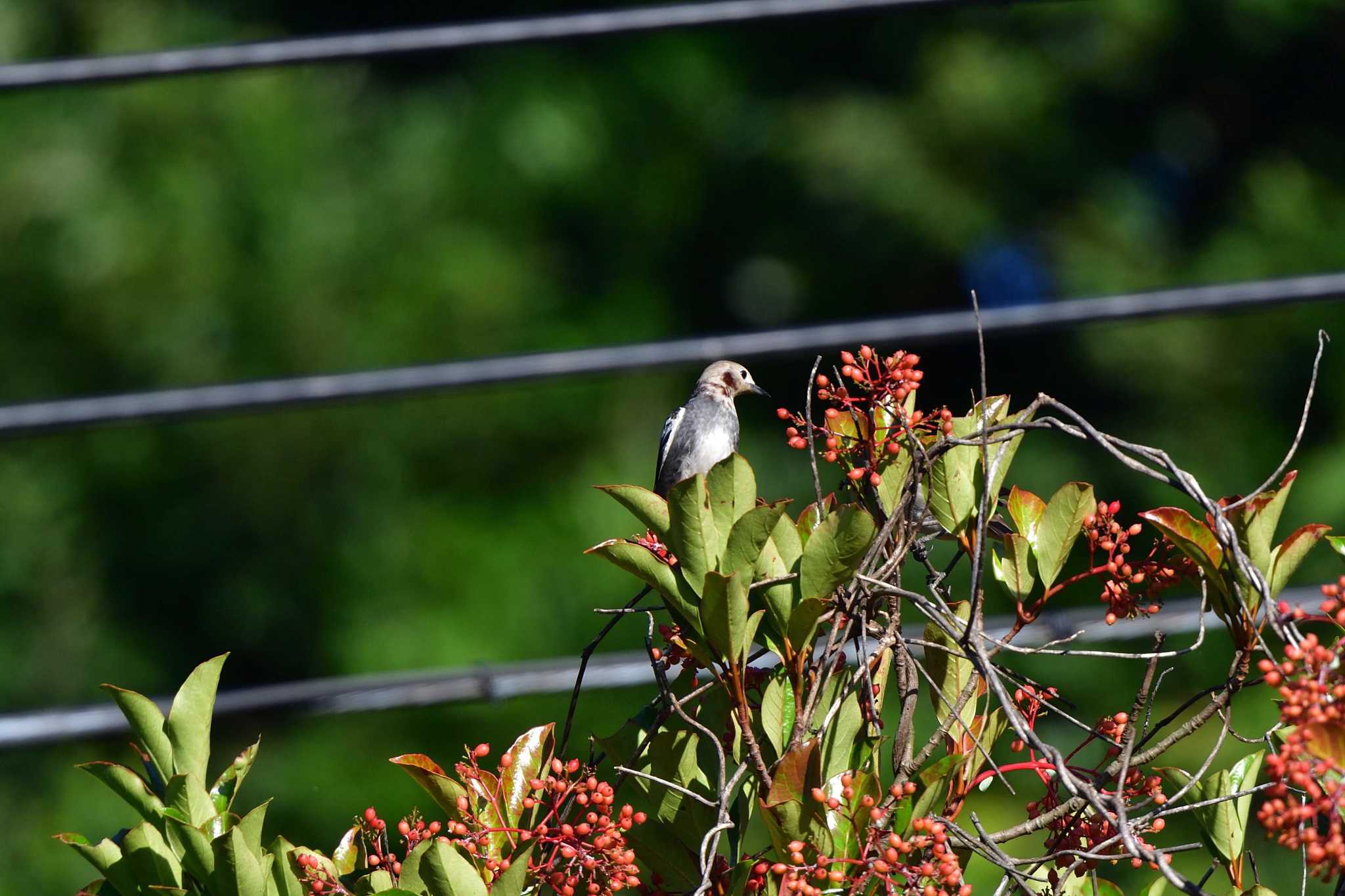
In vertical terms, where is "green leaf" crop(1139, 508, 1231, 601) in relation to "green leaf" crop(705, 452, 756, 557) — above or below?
below

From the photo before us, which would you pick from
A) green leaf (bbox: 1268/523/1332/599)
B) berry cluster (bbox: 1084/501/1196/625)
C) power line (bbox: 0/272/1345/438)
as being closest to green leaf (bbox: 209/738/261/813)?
berry cluster (bbox: 1084/501/1196/625)

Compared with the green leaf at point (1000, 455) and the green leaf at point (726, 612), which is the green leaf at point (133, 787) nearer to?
the green leaf at point (726, 612)

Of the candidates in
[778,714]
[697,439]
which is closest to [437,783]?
[778,714]

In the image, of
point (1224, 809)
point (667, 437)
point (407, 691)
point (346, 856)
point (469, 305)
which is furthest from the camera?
point (469, 305)

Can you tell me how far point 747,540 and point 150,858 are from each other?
495 mm

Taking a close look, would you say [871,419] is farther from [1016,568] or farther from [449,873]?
[449,873]

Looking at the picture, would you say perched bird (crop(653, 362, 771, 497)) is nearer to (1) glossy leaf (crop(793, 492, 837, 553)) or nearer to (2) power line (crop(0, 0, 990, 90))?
(2) power line (crop(0, 0, 990, 90))

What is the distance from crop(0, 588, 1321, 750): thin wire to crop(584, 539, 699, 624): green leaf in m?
1.10

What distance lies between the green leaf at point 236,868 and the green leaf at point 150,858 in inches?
2.1

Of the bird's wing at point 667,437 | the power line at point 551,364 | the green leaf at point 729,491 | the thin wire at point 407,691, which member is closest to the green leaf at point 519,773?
the green leaf at point 729,491

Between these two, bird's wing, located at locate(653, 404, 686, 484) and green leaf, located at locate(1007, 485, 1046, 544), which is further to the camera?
bird's wing, located at locate(653, 404, 686, 484)

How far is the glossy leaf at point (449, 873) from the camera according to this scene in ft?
3.13

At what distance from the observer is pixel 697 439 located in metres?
2.47

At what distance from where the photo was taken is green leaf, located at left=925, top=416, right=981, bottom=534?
3.67 ft
